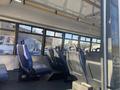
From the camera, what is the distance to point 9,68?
6.45m

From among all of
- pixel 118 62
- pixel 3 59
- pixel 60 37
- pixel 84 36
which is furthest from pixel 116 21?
pixel 84 36

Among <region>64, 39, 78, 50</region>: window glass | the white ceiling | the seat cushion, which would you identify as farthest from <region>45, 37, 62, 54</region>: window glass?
the seat cushion

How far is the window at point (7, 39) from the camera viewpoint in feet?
20.8

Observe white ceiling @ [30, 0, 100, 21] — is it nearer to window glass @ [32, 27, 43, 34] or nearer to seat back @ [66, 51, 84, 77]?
window glass @ [32, 27, 43, 34]

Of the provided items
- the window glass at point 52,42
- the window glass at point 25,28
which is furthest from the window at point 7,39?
the window glass at point 52,42

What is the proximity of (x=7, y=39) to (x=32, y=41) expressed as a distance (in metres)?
1.05

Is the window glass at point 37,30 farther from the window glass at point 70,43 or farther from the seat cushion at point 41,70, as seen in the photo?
the seat cushion at point 41,70

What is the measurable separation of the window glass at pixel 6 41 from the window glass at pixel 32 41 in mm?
308

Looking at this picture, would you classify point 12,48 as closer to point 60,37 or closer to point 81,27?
point 60,37

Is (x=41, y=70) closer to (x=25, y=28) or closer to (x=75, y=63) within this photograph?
(x=25, y=28)

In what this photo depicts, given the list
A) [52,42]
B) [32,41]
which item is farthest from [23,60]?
[52,42]

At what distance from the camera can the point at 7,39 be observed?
6477mm

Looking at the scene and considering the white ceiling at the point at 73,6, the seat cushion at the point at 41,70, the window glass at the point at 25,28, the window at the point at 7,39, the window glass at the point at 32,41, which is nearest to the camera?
the seat cushion at the point at 41,70

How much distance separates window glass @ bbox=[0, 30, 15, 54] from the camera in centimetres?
636
